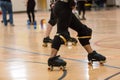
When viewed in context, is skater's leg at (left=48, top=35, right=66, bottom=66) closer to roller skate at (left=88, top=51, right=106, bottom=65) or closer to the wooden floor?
the wooden floor

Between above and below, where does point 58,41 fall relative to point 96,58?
above

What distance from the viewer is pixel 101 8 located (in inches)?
1014

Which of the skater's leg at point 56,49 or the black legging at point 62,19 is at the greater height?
the black legging at point 62,19

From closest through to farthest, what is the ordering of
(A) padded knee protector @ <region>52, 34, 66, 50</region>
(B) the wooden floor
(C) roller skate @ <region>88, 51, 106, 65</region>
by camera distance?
1. (B) the wooden floor
2. (A) padded knee protector @ <region>52, 34, 66, 50</region>
3. (C) roller skate @ <region>88, 51, 106, 65</region>

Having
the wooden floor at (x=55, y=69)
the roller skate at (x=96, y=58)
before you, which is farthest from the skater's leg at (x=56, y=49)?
the roller skate at (x=96, y=58)

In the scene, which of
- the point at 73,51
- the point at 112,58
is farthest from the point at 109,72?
the point at 73,51

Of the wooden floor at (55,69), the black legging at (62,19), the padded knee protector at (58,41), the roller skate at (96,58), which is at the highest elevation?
the black legging at (62,19)

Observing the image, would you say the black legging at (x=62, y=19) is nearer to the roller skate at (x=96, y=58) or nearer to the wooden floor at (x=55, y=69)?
the wooden floor at (x=55, y=69)

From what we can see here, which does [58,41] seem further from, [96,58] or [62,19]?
[96,58]

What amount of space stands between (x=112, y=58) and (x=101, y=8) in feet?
64.6

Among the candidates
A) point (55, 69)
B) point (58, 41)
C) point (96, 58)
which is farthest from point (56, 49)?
point (96, 58)

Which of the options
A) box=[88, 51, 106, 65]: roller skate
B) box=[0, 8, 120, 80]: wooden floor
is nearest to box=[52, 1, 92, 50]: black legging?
box=[0, 8, 120, 80]: wooden floor

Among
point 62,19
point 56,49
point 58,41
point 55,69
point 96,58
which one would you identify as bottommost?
point 55,69

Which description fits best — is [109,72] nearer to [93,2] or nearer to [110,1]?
[93,2]
